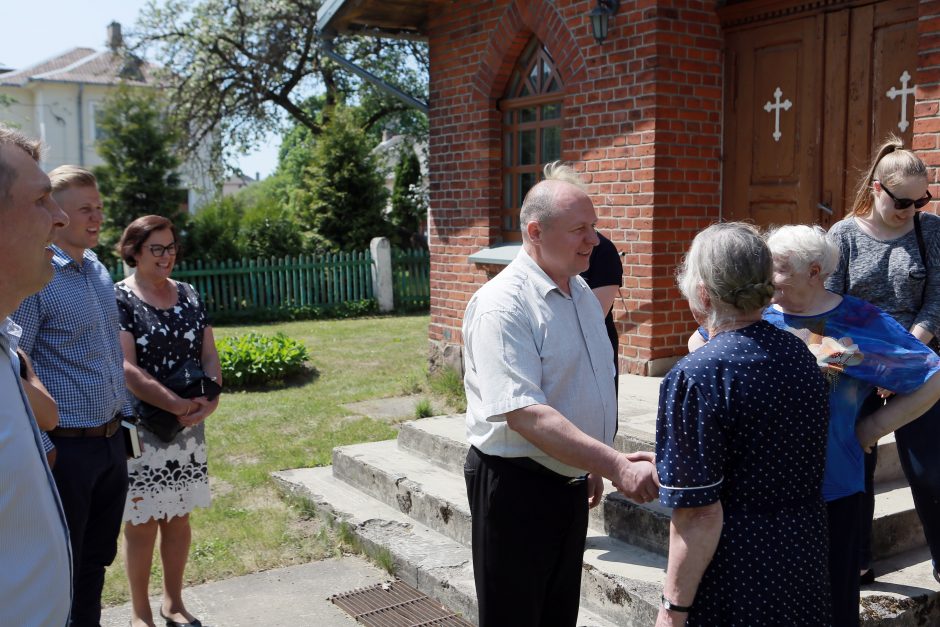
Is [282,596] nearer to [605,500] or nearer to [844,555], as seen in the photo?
[605,500]

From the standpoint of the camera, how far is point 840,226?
3549mm

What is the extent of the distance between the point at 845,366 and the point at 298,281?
47.5ft

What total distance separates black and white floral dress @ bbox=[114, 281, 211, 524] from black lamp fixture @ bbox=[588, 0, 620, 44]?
369 cm

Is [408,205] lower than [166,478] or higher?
higher

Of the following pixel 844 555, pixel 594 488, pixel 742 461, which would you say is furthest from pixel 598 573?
pixel 742 461

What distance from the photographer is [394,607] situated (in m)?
4.21

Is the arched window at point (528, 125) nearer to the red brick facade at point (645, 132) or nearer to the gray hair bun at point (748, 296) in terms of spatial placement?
the red brick facade at point (645, 132)

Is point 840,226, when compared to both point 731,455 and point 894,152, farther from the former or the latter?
point 731,455

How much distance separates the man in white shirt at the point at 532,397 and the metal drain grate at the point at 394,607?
1363 millimetres

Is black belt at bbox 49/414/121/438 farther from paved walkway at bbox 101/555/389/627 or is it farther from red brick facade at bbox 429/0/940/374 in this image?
red brick facade at bbox 429/0/940/374

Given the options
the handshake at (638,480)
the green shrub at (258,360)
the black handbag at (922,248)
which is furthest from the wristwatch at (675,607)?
the green shrub at (258,360)

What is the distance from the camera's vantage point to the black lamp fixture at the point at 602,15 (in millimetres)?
6141

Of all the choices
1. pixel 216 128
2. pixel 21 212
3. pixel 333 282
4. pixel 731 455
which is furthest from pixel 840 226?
pixel 216 128

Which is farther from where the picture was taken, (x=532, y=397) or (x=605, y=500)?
(x=605, y=500)
